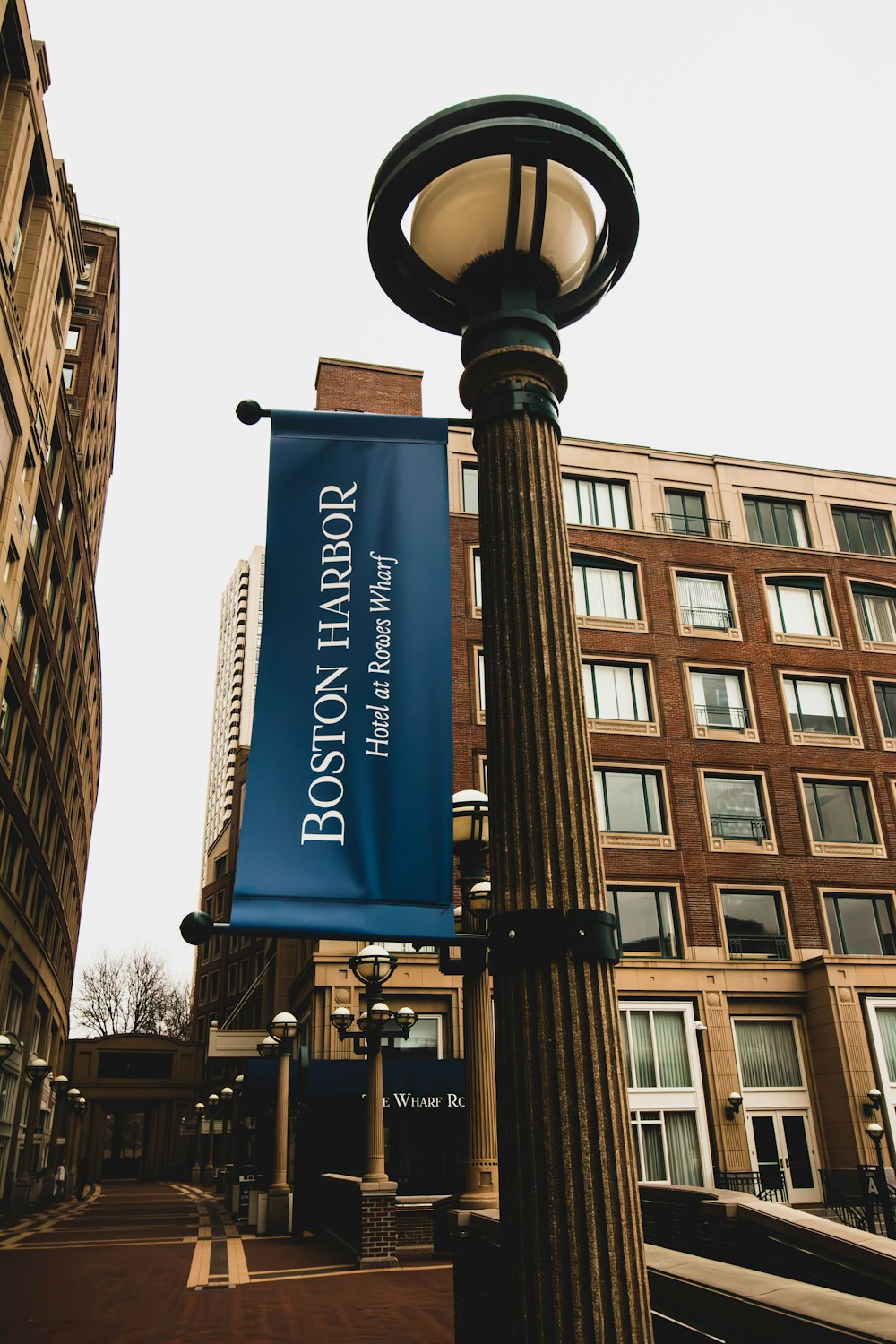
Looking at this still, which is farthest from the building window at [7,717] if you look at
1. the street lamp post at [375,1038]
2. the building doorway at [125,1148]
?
the building doorway at [125,1148]

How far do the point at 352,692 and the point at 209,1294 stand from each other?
1341 centimetres

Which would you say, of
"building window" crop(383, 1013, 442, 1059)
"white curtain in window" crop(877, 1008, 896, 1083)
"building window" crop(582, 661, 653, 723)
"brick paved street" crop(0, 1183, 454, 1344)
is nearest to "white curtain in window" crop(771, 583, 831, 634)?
"building window" crop(582, 661, 653, 723)

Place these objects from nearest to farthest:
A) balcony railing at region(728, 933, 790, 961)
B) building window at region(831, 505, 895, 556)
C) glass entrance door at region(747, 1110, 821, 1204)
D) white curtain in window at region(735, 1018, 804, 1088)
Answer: glass entrance door at region(747, 1110, 821, 1204) < white curtain in window at region(735, 1018, 804, 1088) < balcony railing at region(728, 933, 790, 961) < building window at region(831, 505, 895, 556)

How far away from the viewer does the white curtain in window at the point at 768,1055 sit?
99.7 feet

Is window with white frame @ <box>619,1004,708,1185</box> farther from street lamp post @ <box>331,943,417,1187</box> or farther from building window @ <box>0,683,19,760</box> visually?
building window @ <box>0,683,19,760</box>

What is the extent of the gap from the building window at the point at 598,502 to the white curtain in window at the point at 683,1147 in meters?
20.3

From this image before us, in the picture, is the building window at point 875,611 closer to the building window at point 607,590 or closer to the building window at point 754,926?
the building window at point 607,590

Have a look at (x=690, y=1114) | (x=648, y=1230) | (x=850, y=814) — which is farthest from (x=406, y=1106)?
(x=850, y=814)

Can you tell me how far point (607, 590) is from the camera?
3594cm

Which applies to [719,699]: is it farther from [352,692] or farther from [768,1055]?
[352,692]

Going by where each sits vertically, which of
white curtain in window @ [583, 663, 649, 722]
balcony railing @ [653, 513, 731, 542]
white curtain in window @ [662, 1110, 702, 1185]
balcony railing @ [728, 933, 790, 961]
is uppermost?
balcony railing @ [653, 513, 731, 542]

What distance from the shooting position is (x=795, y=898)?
107 ft

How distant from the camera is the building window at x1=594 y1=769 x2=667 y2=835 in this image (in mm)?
32491

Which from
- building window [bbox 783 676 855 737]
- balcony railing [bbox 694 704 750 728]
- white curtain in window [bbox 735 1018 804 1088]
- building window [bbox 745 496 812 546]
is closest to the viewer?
white curtain in window [bbox 735 1018 804 1088]
